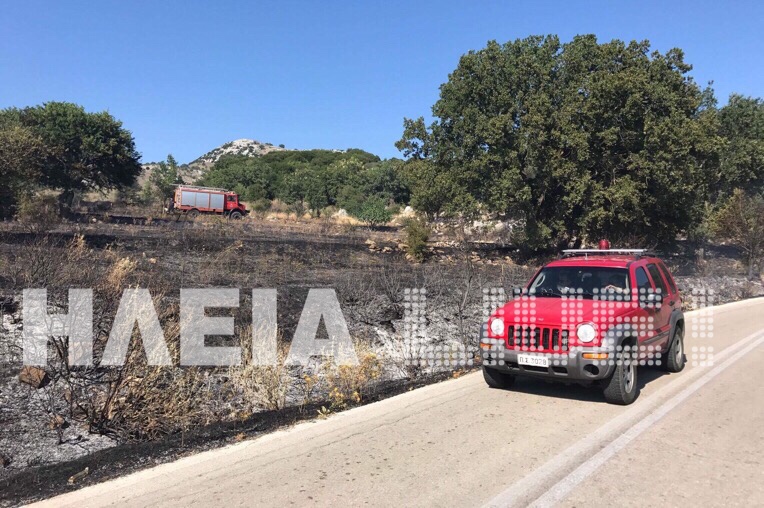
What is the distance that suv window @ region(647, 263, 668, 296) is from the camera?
8.05 m

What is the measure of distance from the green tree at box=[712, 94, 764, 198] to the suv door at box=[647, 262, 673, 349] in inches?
1386

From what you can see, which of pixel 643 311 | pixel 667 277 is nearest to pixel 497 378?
pixel 643 311

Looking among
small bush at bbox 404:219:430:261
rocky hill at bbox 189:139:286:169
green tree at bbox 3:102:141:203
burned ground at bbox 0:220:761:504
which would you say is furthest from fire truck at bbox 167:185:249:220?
rocky hill at bbox 189:139:286:169

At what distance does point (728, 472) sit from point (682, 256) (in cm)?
3795

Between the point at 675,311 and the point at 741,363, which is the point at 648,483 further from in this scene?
Answer: the point at 741,363

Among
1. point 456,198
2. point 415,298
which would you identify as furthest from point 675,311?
point 456,198

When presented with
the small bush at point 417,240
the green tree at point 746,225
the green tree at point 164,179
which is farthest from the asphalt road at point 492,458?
the green tree at point 164,179

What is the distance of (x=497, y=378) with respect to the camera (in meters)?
7.29

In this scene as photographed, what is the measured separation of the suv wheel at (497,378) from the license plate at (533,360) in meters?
0.75

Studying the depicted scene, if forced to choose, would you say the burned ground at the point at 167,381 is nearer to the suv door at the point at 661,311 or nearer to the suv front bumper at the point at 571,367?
the suv front bumper at the point at 571,367

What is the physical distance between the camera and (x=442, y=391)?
736 centimetres

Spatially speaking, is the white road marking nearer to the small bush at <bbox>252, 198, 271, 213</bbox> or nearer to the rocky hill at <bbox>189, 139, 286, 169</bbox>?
the small bush at <bbox>252, 198, 271, 213</bbox>

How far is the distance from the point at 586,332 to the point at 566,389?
1.56 m

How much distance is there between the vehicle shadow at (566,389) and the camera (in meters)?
6.91
